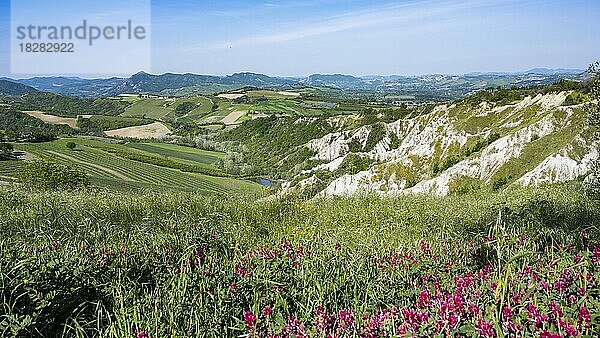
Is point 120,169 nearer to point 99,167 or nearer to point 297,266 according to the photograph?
point 99,167

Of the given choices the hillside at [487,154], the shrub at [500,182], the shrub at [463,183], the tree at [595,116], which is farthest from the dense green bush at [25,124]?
the tree at [595,116]

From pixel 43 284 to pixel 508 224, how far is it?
18.0 feet

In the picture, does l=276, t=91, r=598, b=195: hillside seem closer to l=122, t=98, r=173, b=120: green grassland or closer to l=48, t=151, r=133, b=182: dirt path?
l=48, t=151, r=133, b=182: dirt path

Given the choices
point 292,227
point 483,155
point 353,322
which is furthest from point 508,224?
point 483,155

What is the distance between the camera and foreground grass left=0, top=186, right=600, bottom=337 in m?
2.60

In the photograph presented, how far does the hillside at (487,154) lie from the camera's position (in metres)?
21.2

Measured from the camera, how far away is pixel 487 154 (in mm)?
29859

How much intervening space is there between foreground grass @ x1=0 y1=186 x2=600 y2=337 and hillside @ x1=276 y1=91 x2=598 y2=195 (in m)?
6.79

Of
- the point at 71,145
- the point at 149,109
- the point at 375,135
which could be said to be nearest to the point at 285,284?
the point at 375,135

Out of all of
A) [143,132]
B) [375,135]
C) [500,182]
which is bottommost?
[143,132]

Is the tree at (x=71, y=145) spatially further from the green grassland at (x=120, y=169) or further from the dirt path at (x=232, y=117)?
the dirt path at (x=232, y=117)

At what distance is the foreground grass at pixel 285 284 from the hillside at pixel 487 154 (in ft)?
22.3

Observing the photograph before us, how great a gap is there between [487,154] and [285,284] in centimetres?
2906

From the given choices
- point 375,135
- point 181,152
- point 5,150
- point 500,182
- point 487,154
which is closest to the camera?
point 500,182
